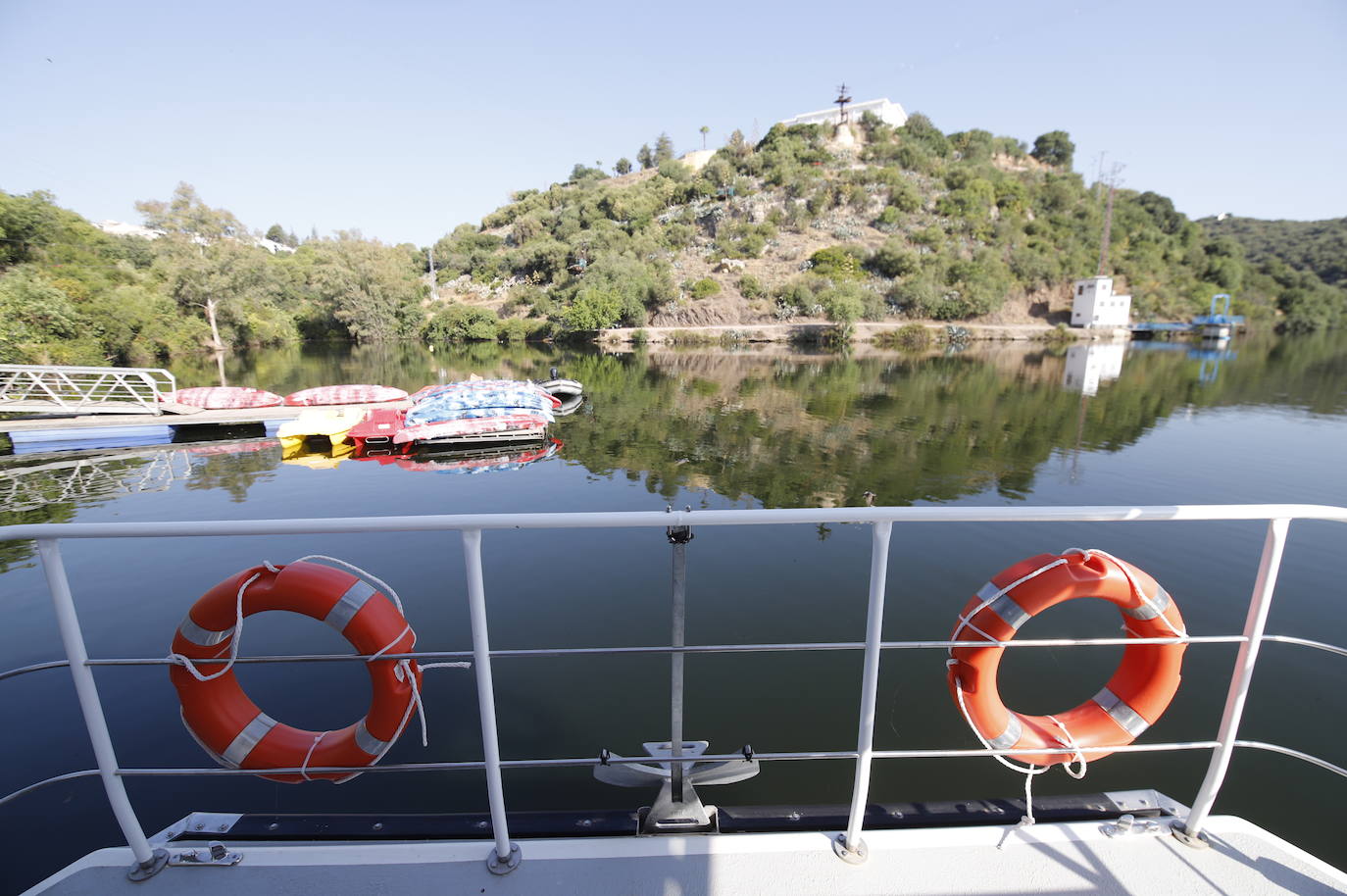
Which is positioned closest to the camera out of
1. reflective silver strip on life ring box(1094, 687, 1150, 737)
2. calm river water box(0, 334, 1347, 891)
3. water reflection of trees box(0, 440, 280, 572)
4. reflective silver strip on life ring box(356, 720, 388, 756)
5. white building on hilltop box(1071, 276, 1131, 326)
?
reflective silver strip on life ring box(356, 720, 388, 756)

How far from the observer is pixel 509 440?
43.3ft

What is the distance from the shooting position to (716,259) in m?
47.3

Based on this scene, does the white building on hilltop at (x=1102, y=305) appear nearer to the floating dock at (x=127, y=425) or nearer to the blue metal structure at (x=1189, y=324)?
the blue metal structure at (x=1189, y=324)

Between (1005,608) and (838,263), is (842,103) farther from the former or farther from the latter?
(1005,608)

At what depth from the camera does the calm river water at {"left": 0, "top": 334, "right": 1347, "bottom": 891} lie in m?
3.56

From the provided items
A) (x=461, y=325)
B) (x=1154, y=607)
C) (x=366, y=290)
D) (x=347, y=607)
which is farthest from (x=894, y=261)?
(x=347, y=607)

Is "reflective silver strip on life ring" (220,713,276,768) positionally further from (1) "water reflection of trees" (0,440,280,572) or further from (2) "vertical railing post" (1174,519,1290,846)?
(1) "water reflection of trees" (0,440,280,572)

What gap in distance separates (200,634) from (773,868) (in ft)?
5.75

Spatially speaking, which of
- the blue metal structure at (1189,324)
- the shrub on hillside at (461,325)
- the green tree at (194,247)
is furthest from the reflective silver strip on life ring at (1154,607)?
the blue metal structure at (1189,324)

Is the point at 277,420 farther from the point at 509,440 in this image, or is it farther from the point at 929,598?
the point at 929,598

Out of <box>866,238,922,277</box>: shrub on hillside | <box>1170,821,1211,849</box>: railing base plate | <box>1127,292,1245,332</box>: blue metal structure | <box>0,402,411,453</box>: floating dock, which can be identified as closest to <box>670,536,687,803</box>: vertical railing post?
<box>1170,821,1211,849</box>: railing base plate

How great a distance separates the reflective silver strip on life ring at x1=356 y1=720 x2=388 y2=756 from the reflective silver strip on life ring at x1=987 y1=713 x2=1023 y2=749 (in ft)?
6.05

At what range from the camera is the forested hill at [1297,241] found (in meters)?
68.4

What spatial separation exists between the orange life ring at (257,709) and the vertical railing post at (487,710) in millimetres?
248
